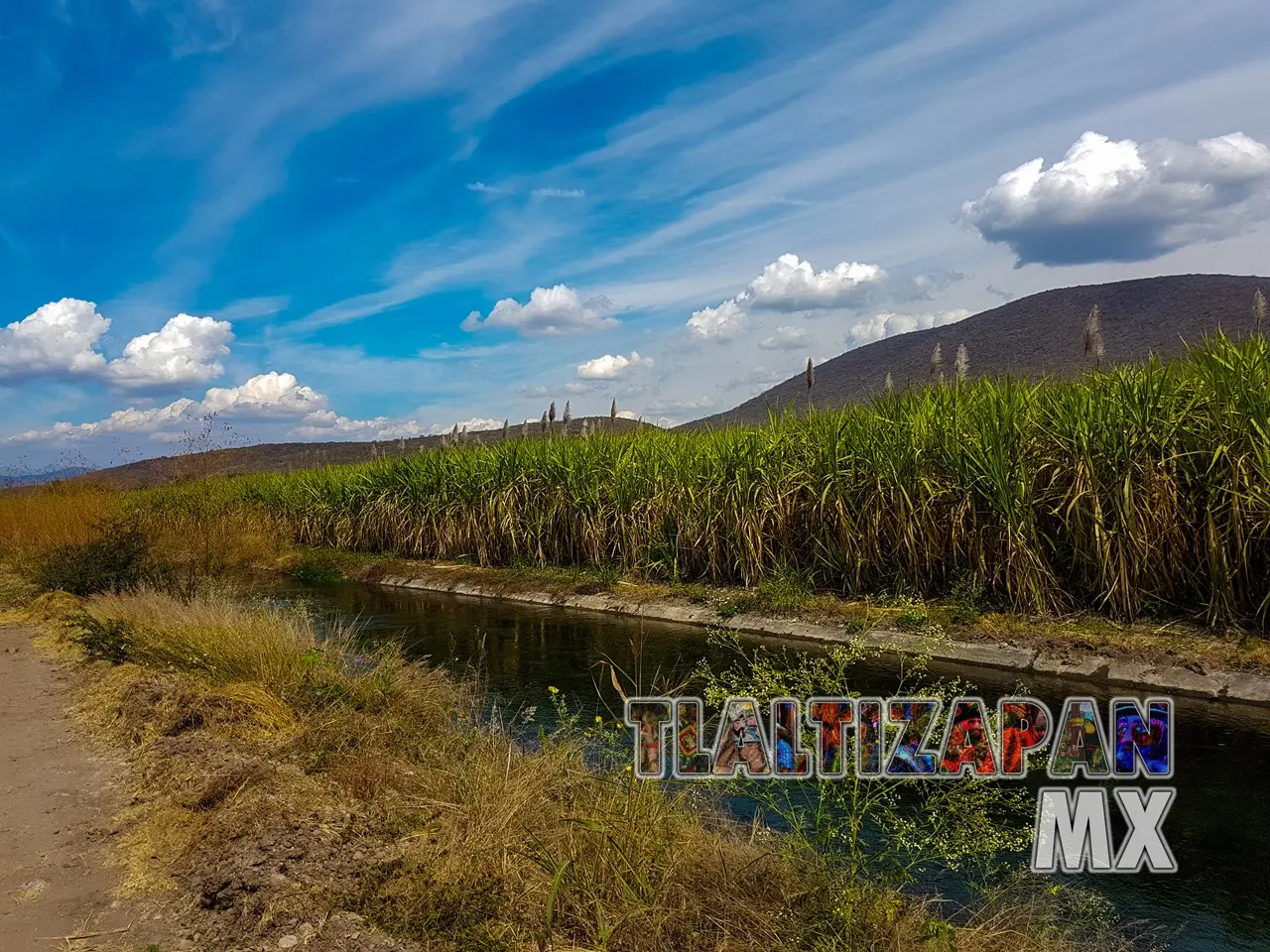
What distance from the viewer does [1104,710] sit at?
21.3 ft

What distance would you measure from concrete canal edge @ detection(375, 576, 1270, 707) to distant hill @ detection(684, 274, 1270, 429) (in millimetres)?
4821

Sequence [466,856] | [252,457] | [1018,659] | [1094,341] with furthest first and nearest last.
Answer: [252,457] → [1094,341] → [1018,659] → [466,856]

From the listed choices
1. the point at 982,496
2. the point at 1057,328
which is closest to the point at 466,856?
the point at 982,496

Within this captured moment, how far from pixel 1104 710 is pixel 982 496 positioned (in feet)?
10.5

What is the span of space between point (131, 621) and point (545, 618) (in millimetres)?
5448

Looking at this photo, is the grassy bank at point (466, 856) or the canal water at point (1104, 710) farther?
the canal water at point (1104, 710)

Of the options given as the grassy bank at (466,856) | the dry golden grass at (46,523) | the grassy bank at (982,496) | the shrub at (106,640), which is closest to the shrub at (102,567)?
the dry golden grass at (46,523)

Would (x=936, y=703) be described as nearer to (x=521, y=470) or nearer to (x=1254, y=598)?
(x=1254, y=598)

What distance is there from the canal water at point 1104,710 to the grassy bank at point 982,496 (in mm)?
1640

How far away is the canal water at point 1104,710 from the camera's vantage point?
3814mm

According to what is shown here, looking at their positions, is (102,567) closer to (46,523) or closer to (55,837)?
(46,523)

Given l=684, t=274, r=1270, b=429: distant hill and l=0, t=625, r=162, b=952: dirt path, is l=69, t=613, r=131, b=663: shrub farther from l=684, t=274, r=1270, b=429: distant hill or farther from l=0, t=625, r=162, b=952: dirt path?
l=684, t=274, r=1270, b=429: distant hill

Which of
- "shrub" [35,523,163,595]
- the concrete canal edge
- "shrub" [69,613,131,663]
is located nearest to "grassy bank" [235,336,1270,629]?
the concrete canal edge

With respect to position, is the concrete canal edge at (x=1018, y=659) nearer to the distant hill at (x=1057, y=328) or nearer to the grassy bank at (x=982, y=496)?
the grassy bank at (x=982, y=496)
